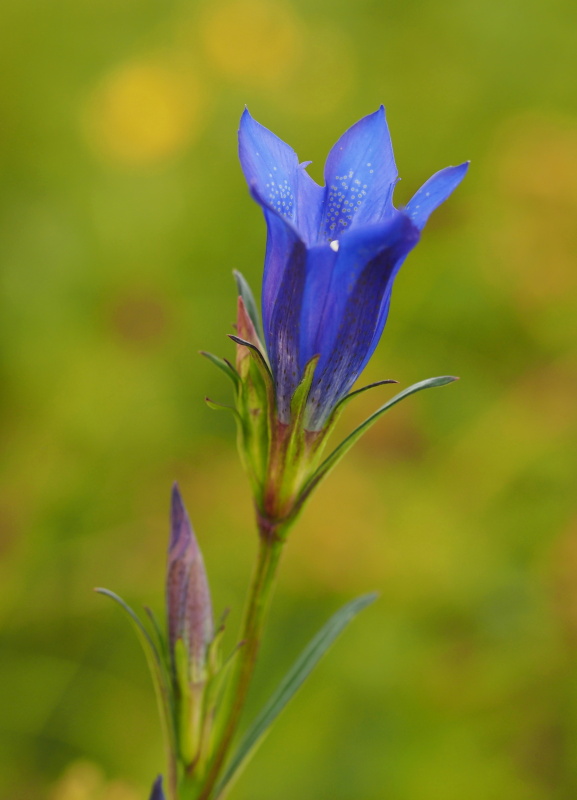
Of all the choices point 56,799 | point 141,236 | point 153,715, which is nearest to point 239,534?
point 153,715

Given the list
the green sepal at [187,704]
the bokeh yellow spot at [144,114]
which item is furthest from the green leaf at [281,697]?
the bokeh yellow spot at [144,114]

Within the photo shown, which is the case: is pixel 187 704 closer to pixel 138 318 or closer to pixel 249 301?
pixel 249 301

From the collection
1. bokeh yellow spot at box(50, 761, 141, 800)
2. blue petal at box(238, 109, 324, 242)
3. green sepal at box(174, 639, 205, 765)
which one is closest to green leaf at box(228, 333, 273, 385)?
blue petal at box(238, 109, 324, 242)

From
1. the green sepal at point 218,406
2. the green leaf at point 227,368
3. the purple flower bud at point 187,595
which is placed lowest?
the purple flower bud at point 187,595

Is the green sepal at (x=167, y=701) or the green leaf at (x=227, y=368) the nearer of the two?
the green leaf at (x=227, y=368)

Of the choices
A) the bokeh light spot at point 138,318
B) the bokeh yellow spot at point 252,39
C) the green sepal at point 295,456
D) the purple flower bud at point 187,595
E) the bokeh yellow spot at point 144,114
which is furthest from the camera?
the bokeh yellow spot at point 252,39

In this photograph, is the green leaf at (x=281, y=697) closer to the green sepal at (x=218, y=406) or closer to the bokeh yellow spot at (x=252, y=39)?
the green sepal at (x=218, y=406)
